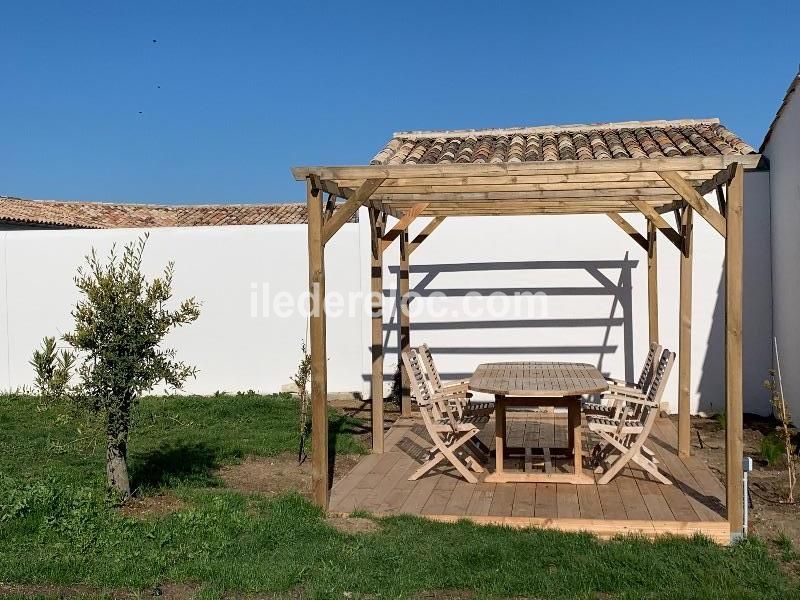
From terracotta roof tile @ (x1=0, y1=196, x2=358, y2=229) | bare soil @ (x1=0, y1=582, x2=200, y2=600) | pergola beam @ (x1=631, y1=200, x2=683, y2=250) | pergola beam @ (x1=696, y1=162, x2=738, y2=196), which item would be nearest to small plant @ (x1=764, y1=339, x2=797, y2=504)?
pergola beam @ (x1=631, y1=200, x2=683, y2=250)

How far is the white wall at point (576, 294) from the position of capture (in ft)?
32.0

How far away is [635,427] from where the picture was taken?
20.5 feet

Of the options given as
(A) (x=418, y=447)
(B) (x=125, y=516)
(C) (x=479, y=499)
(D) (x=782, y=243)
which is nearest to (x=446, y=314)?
(A) (x=418, y=447)

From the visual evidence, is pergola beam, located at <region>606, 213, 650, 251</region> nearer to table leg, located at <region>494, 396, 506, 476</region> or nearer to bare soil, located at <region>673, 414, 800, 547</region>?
bare soil, located at <region>673, 414, 800, 547</region>

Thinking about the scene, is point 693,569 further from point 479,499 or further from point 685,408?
point 685,408

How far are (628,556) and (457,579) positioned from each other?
104 cm

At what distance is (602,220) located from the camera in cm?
1009

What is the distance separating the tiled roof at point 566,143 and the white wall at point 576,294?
0.75 metres

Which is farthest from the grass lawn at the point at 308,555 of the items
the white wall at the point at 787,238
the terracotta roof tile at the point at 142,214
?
the terracotta roof tile at the point at 142,214

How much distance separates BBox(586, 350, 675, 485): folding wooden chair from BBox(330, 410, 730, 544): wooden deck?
12cm

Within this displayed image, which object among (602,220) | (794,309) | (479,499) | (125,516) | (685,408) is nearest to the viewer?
(125,516)

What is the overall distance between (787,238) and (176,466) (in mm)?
6527

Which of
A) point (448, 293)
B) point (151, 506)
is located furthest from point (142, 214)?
point (151, 506)

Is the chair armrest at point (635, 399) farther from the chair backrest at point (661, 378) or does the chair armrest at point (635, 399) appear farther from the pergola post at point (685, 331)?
the pergola post at point (685, 331)
